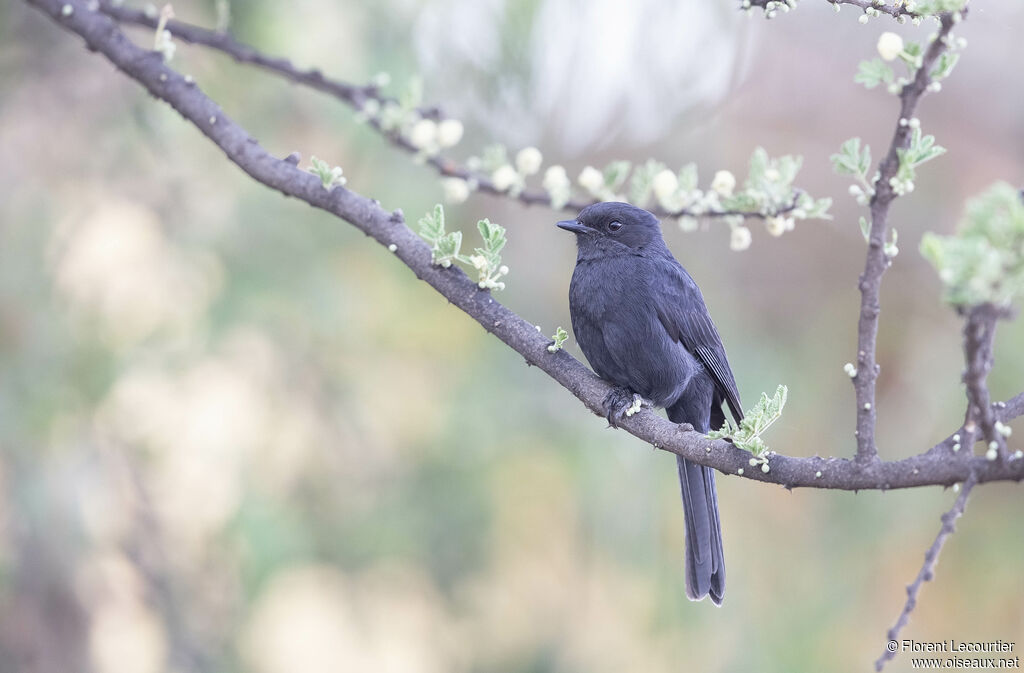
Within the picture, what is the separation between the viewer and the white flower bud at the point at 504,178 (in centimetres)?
306

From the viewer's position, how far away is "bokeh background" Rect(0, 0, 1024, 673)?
4.69 meters

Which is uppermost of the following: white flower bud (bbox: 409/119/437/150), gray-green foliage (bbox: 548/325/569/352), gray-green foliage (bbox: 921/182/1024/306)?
white flower bud (bbox: 409/119/437/150)

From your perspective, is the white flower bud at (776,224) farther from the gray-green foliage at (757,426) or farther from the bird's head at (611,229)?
the bird's head at (611,229)

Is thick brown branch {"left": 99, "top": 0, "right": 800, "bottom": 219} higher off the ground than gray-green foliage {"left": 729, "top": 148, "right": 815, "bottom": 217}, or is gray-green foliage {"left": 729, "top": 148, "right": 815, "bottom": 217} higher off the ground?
thick brown branch {"left": 99, "top": 0, "right": 800, "bottom": 219}

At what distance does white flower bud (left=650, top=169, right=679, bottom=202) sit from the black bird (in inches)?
25.6

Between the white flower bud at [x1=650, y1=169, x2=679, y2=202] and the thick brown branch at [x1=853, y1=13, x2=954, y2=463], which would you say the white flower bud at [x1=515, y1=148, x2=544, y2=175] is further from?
the thick brown branch at [x1=853, y1=13, x2=954, y2=463]

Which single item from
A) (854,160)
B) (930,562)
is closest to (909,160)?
(854,160)

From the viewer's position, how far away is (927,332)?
656 cm

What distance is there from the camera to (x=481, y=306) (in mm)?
2615

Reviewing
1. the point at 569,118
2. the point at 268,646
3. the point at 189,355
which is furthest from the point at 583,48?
the point at 268,646

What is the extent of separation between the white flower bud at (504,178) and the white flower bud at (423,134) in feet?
0.76

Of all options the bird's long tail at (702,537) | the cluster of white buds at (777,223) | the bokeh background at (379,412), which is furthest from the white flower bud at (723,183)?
the bokeh background at (379,412)

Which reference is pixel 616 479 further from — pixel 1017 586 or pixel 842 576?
pixel 1017 586

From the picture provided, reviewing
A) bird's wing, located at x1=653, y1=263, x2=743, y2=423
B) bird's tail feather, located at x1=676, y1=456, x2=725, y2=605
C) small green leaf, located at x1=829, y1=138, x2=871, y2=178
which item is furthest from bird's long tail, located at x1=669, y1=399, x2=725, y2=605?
small green leaf, located at x1=829, y1=138, x2=871, y2=178
